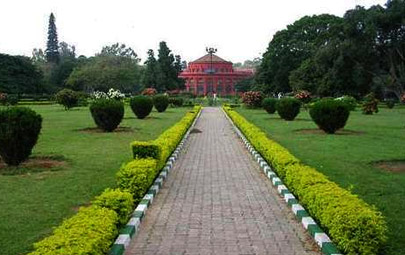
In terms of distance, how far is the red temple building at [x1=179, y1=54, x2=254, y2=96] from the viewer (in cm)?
9056

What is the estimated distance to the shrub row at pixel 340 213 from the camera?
490 centimetres

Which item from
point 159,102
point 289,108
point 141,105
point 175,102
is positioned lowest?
point 175,102

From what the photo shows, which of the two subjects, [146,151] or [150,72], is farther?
[150,72]

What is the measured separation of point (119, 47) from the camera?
274ft

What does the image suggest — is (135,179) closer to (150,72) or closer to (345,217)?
(345,217)

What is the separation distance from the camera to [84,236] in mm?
4578

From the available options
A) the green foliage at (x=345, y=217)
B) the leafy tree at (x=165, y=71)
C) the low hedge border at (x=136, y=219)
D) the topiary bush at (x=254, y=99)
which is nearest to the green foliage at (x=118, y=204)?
the low hedge border at (x=136, y=219)

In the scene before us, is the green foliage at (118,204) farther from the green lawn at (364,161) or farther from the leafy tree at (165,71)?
the leafy tree at (165,71)

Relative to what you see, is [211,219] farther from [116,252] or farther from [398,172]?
[398,172]

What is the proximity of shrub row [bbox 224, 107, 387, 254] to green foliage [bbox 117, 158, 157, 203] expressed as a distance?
2374 mm

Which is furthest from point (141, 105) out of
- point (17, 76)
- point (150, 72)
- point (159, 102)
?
point (150, 72)

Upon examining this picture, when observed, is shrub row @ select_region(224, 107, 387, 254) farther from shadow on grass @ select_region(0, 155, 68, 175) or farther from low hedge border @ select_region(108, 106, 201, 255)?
shadow on grass @ select_region(0, 155, 68, 175)

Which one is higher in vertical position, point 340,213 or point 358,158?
point 340,213

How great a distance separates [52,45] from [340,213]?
86848 mm
